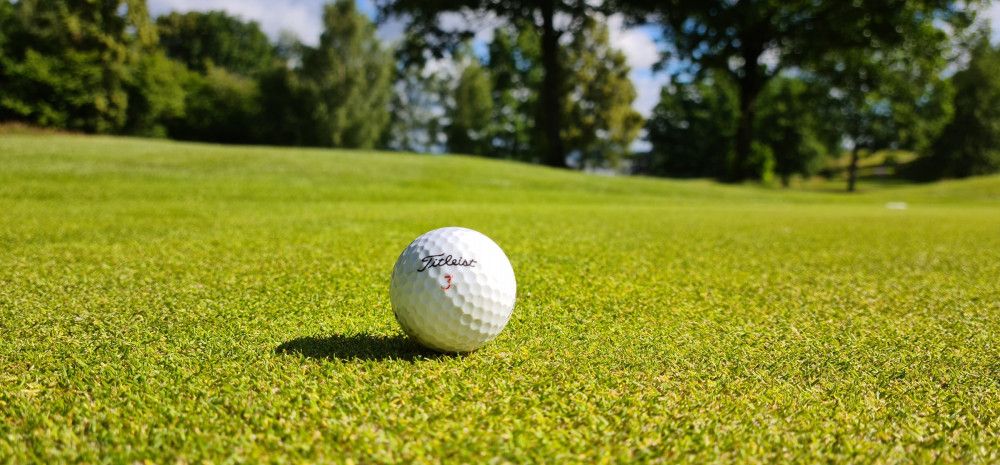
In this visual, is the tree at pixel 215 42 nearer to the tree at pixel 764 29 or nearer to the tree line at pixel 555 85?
the tree line at pixel 555 85

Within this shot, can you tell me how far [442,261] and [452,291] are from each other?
0.55 ft

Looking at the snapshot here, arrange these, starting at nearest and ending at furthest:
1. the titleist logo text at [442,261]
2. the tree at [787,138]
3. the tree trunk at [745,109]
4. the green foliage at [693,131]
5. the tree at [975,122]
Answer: the titleist logo text at [442,261] < the tree trunk at [745,109] < the tree at [787,138] < the tree at [975,122] < the green foliage at [693,131]

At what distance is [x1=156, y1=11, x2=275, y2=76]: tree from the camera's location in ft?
249

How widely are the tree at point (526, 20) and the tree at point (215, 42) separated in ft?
166

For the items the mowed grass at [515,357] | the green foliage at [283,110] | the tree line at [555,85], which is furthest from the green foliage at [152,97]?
the mowed grass at [515,357]

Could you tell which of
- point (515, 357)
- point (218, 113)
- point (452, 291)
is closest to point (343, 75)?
point (218, 113)

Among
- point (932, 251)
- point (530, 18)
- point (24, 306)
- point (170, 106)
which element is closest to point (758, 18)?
point (530, 18)

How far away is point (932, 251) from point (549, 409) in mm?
6184

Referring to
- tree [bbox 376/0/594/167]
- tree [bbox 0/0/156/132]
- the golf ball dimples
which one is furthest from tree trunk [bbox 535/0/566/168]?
tree [bbox 0/0/156/132]

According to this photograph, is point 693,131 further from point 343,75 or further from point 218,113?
point 218,113

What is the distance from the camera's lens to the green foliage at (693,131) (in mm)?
65188

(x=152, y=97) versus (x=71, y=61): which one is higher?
(x=71, y=61)

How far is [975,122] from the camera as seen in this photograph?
59031mm

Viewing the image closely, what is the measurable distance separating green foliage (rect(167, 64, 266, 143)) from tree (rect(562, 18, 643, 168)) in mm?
27082
